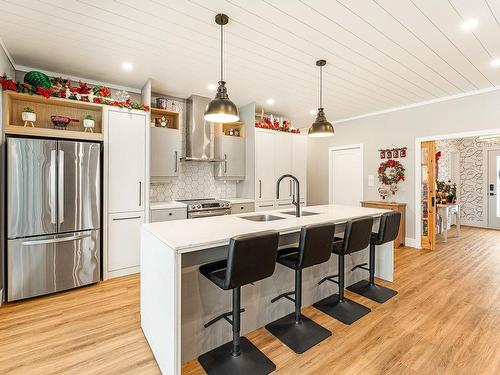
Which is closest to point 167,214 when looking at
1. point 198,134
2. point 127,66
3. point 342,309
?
point 198,134

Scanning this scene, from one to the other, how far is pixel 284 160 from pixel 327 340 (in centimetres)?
361

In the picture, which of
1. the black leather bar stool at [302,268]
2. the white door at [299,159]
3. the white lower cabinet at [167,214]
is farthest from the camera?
the white door at [299,159]

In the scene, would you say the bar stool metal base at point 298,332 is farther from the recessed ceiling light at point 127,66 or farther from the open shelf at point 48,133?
the recessed ceiling light at point 127,66

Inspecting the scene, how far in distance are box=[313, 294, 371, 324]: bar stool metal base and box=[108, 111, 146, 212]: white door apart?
2650 millimetres

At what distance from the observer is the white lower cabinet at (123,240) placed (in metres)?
3.43

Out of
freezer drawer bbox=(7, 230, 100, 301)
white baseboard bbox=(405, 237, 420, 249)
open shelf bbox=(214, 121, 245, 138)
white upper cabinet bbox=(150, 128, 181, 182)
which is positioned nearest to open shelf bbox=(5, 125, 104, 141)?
white upper cabinet bbox=(150, 128, 181, 182)

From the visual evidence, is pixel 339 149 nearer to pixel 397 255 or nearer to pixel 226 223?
pixel 397 255

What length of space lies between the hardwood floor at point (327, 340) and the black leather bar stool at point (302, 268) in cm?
8

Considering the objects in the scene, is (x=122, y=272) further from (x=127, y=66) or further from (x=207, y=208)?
(x=127, y=66)

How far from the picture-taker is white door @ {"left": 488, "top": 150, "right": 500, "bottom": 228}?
661cm

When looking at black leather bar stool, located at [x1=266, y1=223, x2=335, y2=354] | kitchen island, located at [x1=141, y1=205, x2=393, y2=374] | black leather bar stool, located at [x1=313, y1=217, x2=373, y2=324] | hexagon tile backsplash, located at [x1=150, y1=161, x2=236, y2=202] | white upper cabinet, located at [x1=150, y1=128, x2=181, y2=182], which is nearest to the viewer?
kitchen island, located at [x1=141, y1=205, x2=393, y2=374]

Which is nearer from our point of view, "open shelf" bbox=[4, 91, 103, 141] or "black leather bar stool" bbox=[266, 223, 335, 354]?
"black leather bar stool" bbox=[266, 223, 335, 354]

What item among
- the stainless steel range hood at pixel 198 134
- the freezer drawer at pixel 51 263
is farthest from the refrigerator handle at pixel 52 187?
the stainless steel range hood at pixel 198 134

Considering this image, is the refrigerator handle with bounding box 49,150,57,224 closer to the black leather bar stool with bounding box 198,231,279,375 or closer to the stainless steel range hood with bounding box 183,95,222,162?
the stainless steel range hood with bounding box 183,95,222,162
